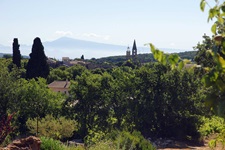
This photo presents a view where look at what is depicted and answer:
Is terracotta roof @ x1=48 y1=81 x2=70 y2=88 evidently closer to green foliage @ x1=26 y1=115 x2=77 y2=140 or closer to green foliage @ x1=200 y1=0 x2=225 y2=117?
green foliage @ x1=26 y1=115 x2=77 y2=140

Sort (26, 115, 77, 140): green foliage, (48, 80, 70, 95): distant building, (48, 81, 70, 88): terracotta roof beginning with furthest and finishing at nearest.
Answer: (48, 81, 70, 88): terracotta roof, (48, 80, 70, 95): distant building, (26, 115, 77, 140): green foliage

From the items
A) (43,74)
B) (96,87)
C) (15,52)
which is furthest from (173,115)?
(15,52)

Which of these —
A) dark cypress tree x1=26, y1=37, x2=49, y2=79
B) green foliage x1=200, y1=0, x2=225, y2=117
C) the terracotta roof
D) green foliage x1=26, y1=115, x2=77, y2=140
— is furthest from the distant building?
green foliage x1=200, y1=0, x2=225, y2=117

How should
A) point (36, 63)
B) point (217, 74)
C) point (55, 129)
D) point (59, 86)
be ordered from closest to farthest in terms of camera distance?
point (217, 74)
point (55, 129)
point (36, 63)
point (59, 86)

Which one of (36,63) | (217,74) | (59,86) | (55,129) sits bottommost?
(59,86)

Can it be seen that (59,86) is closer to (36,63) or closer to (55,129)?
(36,63)

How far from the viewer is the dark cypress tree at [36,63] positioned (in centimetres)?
3866

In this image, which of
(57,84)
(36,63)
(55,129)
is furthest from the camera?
(57,84)

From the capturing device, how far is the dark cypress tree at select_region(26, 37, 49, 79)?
127 feet

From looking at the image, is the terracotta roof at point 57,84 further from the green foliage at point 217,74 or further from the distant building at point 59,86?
the green foliage at point 217,74

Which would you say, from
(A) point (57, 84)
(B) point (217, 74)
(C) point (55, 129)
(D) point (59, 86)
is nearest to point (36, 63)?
(D) point (59, 86)

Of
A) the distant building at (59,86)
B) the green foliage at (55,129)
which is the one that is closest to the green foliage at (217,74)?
the green foliage at (55,129)

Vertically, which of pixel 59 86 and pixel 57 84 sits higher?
pixel 57 84

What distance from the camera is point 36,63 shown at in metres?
38.9
